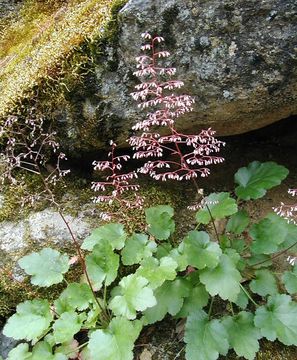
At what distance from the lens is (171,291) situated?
204 centimetres

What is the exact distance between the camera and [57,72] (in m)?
2.40

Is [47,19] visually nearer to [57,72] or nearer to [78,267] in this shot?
[57,72]

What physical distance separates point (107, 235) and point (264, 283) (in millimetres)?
797

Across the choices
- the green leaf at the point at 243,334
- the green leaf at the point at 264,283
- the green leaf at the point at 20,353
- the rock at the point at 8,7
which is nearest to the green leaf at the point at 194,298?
the green leaf at the point at 243,334

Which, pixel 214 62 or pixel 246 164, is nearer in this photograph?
pixel 214 62

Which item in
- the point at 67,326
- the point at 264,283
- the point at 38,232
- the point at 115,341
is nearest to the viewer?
the point at 115,341

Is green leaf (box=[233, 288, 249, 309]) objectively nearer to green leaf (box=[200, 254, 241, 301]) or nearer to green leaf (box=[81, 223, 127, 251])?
green leaf (box=[200, 254, 241, 301])

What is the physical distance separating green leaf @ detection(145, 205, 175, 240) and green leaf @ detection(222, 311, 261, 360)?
501mm

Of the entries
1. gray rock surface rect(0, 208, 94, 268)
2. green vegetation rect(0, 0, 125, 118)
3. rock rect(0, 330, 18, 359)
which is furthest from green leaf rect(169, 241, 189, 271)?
green vegetation rect(0, 0, 125, 118)

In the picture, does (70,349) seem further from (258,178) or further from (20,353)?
(258,178)

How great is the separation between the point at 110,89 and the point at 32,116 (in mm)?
437

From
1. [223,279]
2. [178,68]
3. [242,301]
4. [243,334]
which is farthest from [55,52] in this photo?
[243,334]

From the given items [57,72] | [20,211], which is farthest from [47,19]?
[20,211]

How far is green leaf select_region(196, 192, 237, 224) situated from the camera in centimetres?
208
